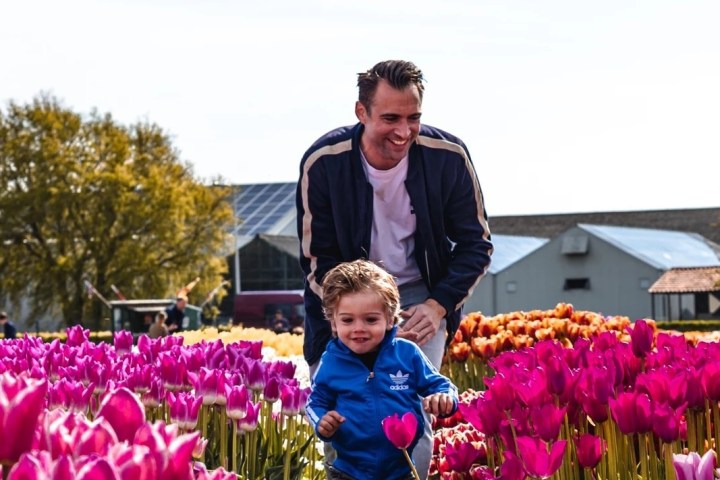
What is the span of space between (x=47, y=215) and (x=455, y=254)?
127 ft

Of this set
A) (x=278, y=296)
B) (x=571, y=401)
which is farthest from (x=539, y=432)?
(x=278, y=296)

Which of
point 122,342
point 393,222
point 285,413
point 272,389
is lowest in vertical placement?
point 285,413

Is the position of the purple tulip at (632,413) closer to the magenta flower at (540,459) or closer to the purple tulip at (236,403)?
the magenta flower at (540,459)

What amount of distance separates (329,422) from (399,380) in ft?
1.15

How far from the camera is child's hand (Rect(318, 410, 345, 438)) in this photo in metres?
4.23

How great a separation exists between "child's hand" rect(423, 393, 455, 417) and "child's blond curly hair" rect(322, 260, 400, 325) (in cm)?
39

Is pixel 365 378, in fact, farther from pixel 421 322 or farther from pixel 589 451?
pixel 589 451

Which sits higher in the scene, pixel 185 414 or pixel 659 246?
pixel 659 246

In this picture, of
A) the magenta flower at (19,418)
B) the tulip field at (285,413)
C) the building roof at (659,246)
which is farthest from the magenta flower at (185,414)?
the building roof at (659,246)

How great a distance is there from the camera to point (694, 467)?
292 cm

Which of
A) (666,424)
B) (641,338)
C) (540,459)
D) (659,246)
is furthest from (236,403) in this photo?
(659,246)

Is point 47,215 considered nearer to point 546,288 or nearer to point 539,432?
point 546,288

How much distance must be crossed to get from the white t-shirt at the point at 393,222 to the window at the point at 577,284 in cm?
5063

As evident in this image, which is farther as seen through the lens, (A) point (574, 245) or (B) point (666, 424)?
(A) point (574, 245)
